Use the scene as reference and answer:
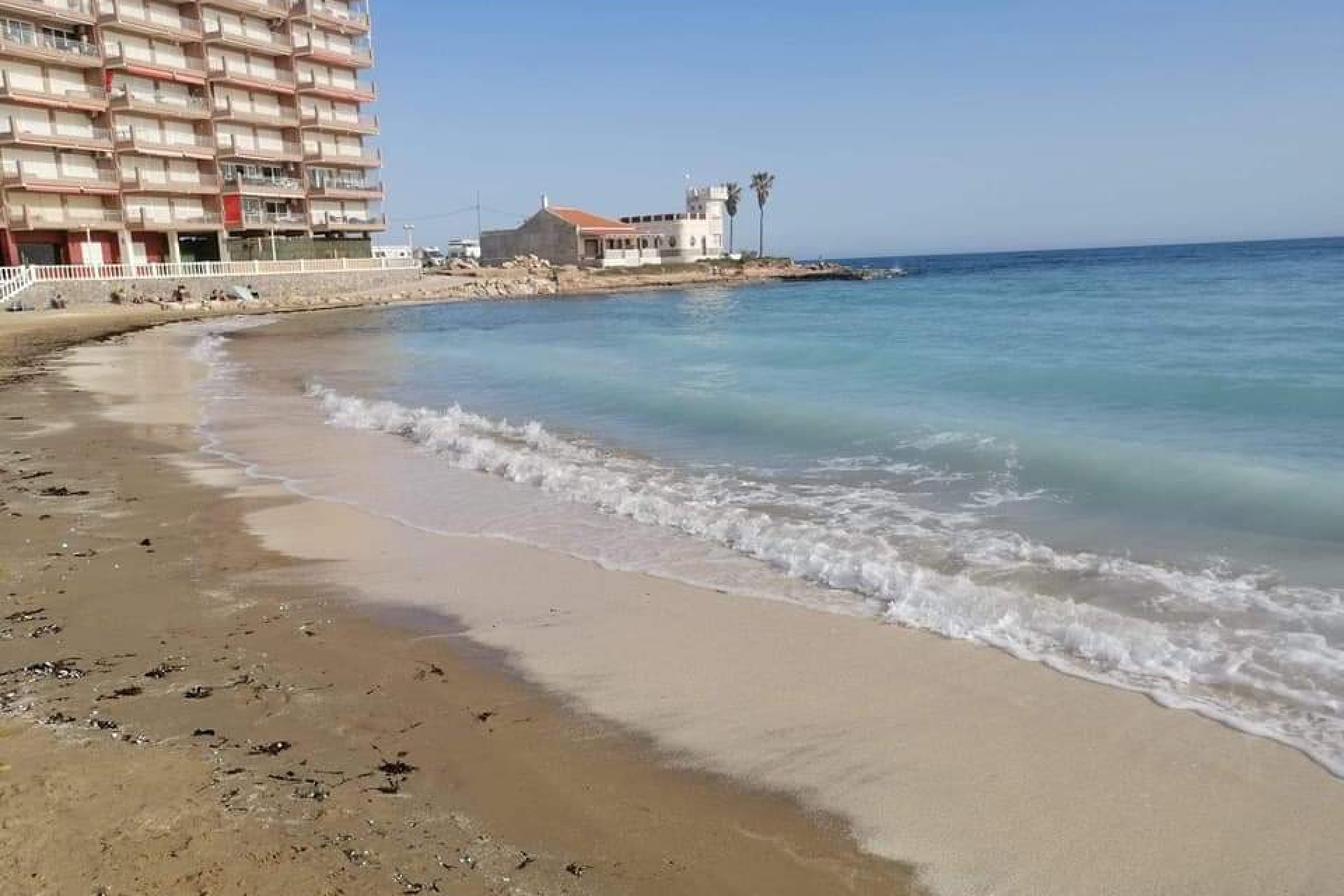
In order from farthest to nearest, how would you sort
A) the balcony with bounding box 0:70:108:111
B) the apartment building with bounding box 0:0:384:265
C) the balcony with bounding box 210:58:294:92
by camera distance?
the balcony with bounding box 210:58:294:92 → the apartment building with bounding box 0:0:384:265 → the balcony with bounding box 0:70:108:111

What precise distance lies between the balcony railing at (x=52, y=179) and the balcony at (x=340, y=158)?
1575cm

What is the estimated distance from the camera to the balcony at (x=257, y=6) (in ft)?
197

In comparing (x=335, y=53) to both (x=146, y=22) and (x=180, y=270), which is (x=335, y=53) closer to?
(x=146, y=22)

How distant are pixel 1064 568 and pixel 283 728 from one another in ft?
18.9

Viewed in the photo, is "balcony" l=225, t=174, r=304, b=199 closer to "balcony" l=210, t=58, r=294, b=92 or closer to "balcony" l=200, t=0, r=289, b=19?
"balcony" l=210, t=58, r=294, b=92

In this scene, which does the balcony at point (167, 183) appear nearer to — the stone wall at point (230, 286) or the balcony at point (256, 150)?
the balcony at point (256, 150)

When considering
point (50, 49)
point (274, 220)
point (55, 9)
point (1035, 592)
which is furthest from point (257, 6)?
point (1035, 592)

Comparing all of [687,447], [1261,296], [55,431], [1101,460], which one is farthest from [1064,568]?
[1261,296]

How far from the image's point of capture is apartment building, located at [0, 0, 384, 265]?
49.3 metres

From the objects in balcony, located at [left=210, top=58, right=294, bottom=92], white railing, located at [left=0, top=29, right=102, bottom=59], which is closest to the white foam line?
white railing, located at [left=0, top=29, right=102, bottom=59]

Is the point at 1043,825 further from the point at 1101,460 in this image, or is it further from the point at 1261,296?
the point at 1261,296

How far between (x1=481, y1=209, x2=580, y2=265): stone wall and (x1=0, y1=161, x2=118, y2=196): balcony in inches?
1794

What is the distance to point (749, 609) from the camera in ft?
21.3

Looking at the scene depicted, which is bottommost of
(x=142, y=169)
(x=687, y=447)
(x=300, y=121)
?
(x=687, y=447)
